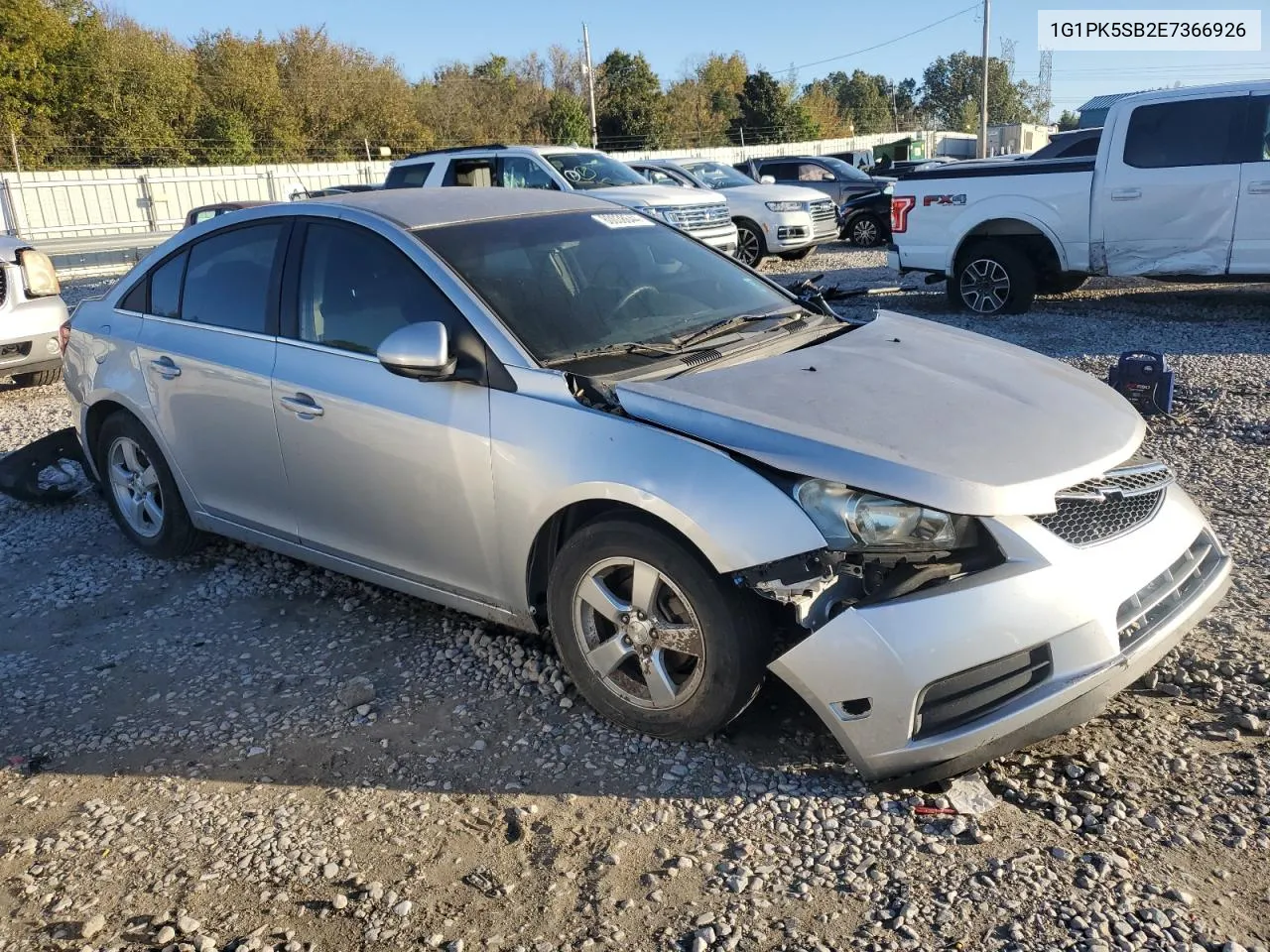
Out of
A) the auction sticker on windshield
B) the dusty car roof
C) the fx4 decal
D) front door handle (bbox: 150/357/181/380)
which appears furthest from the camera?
the fx4 decal

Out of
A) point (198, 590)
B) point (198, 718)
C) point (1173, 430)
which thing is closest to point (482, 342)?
point (198, 718)

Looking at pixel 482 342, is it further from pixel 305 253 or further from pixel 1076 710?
pixel 1076 710

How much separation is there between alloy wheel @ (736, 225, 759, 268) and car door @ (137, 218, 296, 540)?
501 inches

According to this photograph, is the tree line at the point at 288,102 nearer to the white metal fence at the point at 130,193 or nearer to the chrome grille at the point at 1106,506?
the white metal fence at the point at 130,193

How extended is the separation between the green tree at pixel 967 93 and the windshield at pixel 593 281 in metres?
107

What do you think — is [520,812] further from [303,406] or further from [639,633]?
[303,406]

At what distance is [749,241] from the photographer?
17.0m

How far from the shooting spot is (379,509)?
158 inches

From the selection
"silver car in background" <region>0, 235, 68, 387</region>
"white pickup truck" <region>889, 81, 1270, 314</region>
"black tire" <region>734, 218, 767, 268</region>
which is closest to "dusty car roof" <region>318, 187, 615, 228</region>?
"silver car in background" <region>0, 235, 68, 387</region>

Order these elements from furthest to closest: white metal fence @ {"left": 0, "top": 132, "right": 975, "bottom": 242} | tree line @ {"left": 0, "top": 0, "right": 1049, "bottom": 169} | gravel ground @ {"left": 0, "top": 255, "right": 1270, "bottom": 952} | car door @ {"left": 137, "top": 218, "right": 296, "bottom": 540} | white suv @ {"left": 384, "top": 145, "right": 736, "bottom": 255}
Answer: tree line @ {"left": 0, "top": 0, "right": 1049, "bottom": 169}
white metal fence @ {"left": 0, "top": 132, "right": 975, "bottom": 242}
white suv @ {"left": 384, "top": 145, "right": 736, "bottom": 255}
car door @ {"left": 137, "top": 218, "right": 296, "bottom": 540}
gravel ground @ {"left": 0, "top": 255, "right": 1270, "bottom": 952}

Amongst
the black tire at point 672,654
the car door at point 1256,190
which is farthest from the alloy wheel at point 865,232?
the black tire at point 672,654

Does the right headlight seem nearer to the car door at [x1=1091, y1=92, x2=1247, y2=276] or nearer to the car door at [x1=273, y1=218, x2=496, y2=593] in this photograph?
the car door at [x1=273, y1=218, x2=496, y2=593]

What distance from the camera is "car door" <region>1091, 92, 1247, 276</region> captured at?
9633mm

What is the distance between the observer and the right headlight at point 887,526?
295cm
